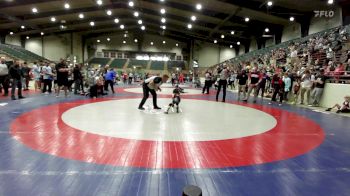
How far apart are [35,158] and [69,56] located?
38.0m

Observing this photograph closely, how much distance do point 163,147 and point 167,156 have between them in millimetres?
420

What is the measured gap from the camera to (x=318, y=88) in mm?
10008

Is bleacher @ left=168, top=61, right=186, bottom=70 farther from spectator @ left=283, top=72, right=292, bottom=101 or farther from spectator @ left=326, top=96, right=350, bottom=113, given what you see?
spectator @ left=326, top=96, right=350, bottom=113

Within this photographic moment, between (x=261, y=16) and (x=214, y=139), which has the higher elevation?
(x=261, y=16)

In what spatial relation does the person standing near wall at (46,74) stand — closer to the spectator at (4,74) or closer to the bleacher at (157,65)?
the spectator at (4,74)

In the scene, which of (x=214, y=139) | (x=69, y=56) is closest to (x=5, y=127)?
(x=214, y=139)

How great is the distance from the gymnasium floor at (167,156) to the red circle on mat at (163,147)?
0.05 feet

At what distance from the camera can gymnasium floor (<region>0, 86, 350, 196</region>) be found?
8.92ft

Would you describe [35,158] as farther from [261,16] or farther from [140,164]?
[261,16]

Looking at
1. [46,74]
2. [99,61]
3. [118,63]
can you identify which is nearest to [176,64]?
[118,63]

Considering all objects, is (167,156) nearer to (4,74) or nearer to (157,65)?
(4,74)

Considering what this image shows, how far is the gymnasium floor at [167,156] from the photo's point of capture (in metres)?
2.72

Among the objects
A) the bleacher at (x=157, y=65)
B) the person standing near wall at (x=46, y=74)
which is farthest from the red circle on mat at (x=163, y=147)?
the bleacher at (x=157, y=65)

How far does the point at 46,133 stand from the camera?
4762 millimetres
